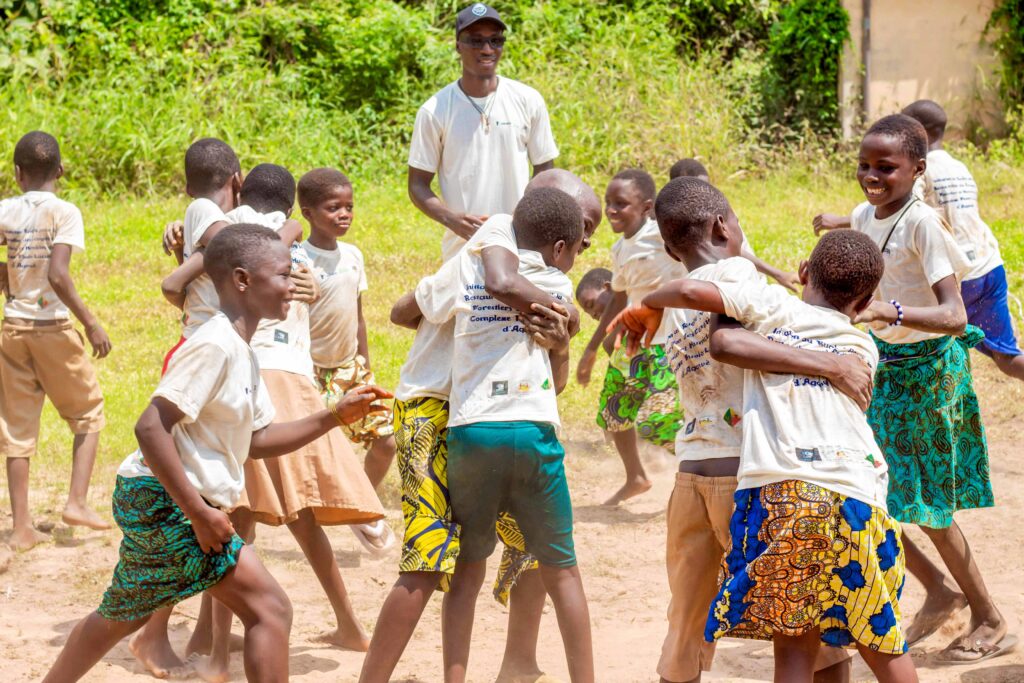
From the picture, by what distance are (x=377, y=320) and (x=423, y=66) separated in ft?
18.8

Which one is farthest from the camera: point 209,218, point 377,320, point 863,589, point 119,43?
point 119,43

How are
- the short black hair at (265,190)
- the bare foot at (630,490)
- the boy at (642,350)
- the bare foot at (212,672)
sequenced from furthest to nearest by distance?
the bare foot at (630,490), the boy at (642,350), the short black hair at (265,190), the bare foot at (212,672)

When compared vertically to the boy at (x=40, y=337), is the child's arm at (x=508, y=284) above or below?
above

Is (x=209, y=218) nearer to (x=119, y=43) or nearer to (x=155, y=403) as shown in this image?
(x=155, y=403)

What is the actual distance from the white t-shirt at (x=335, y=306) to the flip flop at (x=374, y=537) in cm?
73

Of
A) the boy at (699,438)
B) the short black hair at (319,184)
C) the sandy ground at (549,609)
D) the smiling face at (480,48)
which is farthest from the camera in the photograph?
the smiling face at (480,48)

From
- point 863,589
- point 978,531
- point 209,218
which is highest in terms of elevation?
point 209,218

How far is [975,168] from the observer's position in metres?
12.4

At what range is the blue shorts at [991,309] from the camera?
5.60m

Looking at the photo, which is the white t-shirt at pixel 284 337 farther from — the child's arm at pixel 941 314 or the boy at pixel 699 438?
the child's arm at pixel 941 314

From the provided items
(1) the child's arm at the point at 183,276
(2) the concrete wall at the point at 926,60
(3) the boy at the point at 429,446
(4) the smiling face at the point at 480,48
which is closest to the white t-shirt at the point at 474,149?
(4) the smiling face at the point at 480,48

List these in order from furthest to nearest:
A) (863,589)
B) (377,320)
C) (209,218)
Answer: (377,320)
(209,218)
(863,589)

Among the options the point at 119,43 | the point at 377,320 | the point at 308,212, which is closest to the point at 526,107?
the point at 308,212

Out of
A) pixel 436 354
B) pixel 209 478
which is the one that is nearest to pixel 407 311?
pixel 436 354
